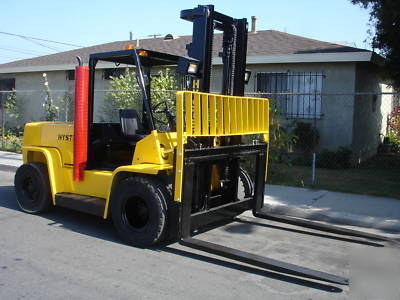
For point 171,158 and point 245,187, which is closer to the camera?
point 171,158

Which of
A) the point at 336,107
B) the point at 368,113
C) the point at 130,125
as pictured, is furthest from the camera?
the point at 368,113

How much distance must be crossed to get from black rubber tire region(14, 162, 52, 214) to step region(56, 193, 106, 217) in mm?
402

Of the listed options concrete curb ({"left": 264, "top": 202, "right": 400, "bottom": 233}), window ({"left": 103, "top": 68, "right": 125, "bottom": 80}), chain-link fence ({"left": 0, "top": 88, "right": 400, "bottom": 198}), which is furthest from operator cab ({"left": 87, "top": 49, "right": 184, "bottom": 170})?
window ({"left": 103, "top": 68, "right": 125, "bottom": 80})

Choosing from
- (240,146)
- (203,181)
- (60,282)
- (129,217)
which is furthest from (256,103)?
(60,282)

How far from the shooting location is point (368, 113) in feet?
47.8

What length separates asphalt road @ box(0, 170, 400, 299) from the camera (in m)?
4.19

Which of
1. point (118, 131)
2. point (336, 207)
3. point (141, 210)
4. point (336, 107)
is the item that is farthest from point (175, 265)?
point (336, 107)

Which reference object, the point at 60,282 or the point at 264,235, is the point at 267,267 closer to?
the point at 264,235

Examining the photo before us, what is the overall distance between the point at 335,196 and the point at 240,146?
341 centimetres

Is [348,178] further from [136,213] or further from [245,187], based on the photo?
[136,213]

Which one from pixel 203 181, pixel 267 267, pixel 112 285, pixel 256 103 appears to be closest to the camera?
pixel 112 285

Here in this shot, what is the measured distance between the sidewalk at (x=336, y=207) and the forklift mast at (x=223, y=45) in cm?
241

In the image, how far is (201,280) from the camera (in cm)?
447

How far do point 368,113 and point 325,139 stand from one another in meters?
2.70
